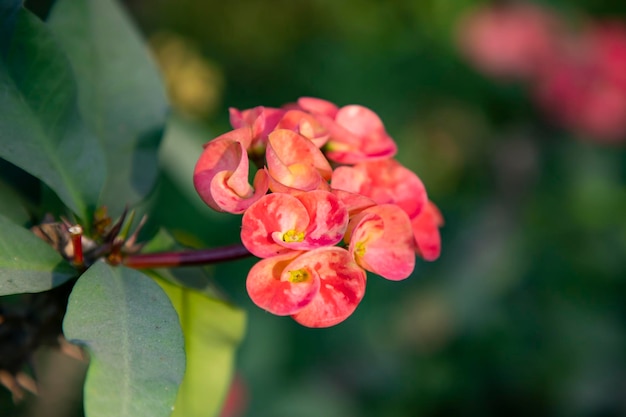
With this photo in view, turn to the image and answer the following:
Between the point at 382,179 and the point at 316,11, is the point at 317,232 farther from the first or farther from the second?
the point at 316,11

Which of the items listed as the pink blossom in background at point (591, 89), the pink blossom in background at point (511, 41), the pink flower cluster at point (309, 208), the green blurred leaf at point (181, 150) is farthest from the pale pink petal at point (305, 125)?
the pink blossom in background at point (511, 41)

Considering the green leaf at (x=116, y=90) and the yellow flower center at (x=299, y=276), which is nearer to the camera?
the yellow flower center at (x=299, y=276)

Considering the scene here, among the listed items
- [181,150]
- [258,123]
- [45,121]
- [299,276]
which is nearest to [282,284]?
[299,276]

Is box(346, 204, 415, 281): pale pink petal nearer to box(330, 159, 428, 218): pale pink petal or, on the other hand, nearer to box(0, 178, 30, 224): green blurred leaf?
box(330, 159, 428, 218): pale pink petal

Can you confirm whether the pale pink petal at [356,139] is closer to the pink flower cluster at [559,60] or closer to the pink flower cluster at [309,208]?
the pink flower cluster at [309,208]

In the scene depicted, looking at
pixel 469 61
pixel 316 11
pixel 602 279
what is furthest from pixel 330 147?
pixel 316 11

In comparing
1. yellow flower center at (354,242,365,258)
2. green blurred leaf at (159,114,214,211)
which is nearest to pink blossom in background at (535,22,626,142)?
green blurred leaf at (159,114,214,211)
